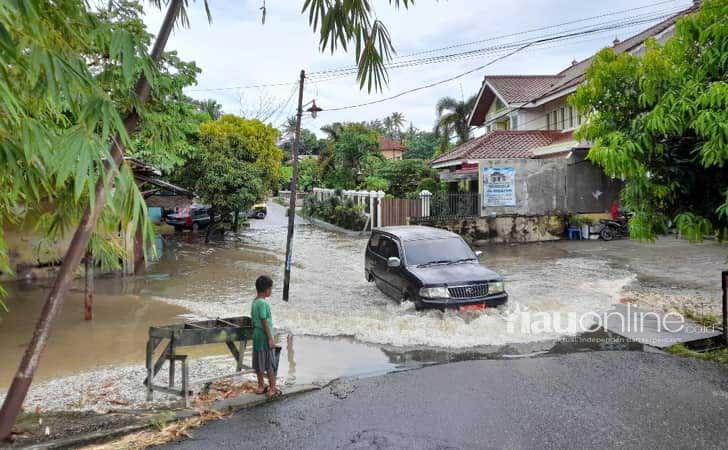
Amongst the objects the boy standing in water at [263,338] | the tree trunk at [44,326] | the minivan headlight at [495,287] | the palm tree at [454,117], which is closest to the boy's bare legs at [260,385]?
the boy standing in water at [263,338]

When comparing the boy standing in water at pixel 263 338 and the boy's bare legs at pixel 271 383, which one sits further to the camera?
the boy's bare legs at pixel 271 383

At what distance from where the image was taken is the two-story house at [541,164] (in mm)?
23688

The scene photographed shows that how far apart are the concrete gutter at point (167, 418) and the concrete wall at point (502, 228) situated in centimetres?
1715

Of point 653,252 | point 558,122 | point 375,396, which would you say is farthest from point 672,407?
point 558,122

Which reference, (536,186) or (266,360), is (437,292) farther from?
(536,186)

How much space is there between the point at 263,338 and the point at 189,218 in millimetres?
26278

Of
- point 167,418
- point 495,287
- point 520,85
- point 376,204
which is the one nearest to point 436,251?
point 495,287

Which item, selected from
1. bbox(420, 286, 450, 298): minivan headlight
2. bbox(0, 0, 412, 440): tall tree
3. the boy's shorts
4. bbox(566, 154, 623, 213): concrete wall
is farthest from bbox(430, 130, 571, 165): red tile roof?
bbox(0, 0, 412, 440): tall tree

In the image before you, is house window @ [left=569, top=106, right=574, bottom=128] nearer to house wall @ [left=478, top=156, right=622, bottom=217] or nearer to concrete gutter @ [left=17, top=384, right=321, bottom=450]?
house wall @ [left=478, top=156, right=622, bottom=217]

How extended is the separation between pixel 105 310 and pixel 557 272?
1139 centimetres

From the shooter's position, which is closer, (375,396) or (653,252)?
(375,396)

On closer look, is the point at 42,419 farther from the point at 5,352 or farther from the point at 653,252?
the point at 653,252

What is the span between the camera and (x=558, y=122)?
92.6ft

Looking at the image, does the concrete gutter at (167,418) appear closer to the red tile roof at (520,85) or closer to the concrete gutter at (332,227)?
the concrete gutter at (332,227)
